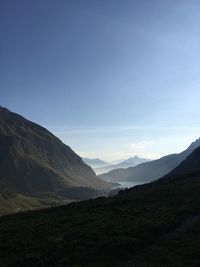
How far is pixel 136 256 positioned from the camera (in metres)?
→ 23.5

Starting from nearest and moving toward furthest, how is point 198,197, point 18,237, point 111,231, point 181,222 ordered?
point 111,231 < point 18,237 < point 181,222 < point 198,197

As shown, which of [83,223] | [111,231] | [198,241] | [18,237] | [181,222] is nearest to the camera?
[198,241]

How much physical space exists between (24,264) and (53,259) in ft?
5.47

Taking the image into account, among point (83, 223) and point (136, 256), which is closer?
point (136, 256)

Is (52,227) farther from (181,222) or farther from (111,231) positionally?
(181,222)

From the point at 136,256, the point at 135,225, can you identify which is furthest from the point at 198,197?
the point at 136,256

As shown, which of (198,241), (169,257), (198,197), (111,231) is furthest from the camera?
(198,197)

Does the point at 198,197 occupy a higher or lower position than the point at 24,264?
higher

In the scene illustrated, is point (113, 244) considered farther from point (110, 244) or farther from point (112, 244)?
point (110, 244)

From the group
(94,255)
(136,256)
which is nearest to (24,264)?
(94,255)

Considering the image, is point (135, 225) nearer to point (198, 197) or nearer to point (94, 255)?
point (94, 255)

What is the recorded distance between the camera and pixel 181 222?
34.8 meters

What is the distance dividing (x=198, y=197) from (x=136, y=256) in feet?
97.0

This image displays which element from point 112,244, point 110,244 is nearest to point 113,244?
point 112,244
